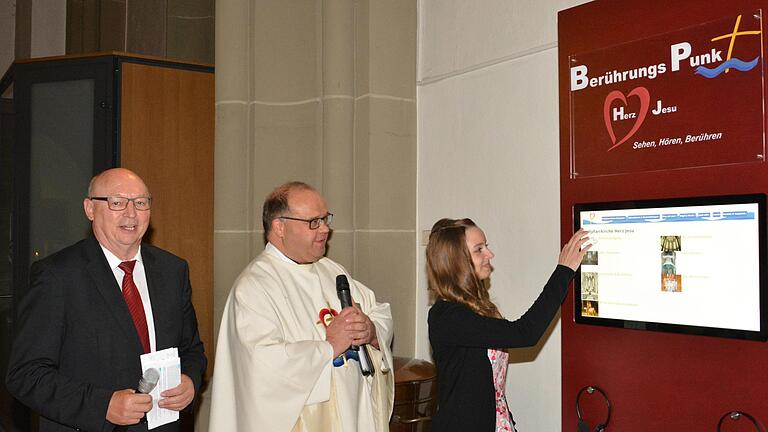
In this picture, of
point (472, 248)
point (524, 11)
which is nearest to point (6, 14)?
point (524, 11)

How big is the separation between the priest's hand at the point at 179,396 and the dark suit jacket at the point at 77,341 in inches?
3.5

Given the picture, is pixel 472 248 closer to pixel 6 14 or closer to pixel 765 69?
pixel 765 69

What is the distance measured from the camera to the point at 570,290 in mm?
3830

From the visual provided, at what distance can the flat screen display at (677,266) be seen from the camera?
299 centimetres

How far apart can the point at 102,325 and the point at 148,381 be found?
10.9 inches

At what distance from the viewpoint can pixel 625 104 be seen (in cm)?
359

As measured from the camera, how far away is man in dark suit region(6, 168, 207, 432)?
2.70 m

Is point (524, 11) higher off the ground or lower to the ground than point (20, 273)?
higher

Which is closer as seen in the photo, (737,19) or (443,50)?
(737,19)

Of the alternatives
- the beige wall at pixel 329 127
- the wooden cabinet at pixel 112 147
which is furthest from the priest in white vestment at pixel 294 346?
the wooden cabinet at pixel 112 147

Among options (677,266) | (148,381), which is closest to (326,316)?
(148,381)

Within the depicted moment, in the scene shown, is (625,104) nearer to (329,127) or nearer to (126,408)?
(329,127)

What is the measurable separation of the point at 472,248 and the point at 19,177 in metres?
3.37

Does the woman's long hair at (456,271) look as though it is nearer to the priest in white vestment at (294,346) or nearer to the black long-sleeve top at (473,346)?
the black long-sleeve top at (473,346)
